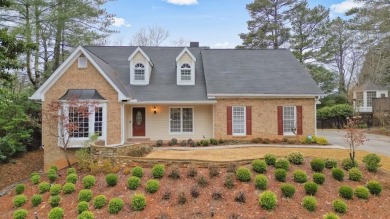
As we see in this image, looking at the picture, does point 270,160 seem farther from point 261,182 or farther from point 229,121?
point 229,121

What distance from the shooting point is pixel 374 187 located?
28.3ft

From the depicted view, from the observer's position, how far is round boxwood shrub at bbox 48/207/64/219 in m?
7.99

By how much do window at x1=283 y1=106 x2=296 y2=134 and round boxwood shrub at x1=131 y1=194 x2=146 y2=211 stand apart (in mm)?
11575

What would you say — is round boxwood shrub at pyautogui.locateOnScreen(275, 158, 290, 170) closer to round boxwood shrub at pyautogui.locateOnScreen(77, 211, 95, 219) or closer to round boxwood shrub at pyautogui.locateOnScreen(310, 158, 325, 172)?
round boxwood shrub at pyautogui.locateOnScreen(310, 158, 325, 172)

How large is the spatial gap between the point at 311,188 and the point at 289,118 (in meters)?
9.04

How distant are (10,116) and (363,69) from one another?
39721 mm

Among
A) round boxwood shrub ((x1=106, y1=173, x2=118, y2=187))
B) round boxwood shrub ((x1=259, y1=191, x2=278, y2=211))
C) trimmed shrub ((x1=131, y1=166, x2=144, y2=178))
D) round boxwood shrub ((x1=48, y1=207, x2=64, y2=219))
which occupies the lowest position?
round boxwood shrub ((x1=48, y1=207, x2=64, y2=219))

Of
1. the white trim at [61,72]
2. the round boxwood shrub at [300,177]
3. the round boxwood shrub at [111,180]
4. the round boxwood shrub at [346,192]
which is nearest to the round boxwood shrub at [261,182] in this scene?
the round boxwood shrub at [300,177]

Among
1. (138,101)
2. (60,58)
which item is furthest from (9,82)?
(60,58)

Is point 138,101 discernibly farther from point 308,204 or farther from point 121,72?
point 308,204

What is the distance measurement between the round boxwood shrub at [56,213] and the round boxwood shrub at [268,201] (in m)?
6.20

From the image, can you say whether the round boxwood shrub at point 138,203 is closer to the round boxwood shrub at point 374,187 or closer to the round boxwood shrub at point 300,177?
the round boxwood shrub at point 300,177

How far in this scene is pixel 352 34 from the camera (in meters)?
33.8

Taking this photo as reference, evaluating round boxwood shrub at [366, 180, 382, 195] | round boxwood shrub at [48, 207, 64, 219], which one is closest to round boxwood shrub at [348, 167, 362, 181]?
round boxwood shrub at [366, 180, 382, 195]
